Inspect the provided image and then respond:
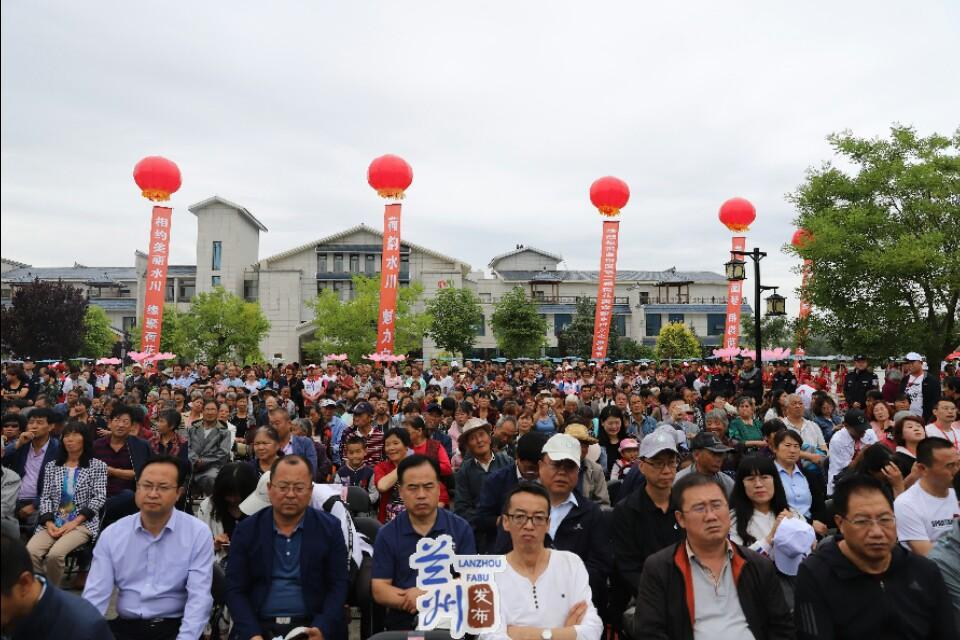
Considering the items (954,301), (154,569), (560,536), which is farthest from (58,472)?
(954,301)

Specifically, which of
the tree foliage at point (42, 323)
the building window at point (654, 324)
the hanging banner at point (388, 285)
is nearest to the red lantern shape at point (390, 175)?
the hanging banner at point (388, 285)

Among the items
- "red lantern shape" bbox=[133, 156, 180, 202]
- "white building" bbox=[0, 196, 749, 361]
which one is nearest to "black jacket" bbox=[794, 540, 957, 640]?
"red lantern shape" bbox=[133, 156, 180, 202]

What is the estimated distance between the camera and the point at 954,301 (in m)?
18.4

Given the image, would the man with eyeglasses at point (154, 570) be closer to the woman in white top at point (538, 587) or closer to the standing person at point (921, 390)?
the woman in white top at point (538, 587)

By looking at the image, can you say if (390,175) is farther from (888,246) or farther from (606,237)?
(888,246)

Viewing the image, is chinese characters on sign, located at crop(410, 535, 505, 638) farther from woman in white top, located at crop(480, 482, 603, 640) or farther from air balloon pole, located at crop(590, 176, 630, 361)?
air balloon pole, located at crop(590, 176, 630, 361)

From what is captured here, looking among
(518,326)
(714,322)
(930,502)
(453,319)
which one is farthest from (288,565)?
(714,322)

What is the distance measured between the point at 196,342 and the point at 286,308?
8795 millimetres

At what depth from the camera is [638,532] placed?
13.4ft

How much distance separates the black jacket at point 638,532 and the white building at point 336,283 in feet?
132

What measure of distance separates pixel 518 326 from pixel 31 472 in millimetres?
32094

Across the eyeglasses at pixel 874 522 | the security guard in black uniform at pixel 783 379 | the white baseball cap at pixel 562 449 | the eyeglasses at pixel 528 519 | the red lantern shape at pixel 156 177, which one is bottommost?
the eyeglasses at pixel 528 519

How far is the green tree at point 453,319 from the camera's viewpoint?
1549 inches

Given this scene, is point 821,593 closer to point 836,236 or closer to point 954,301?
point 836,236
